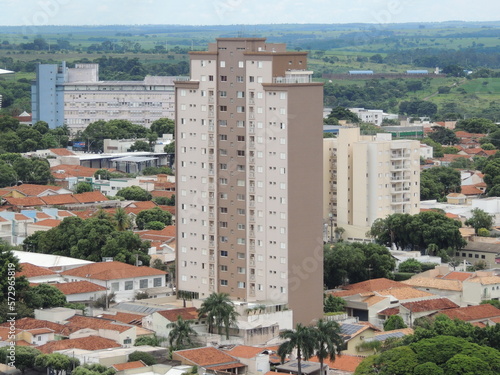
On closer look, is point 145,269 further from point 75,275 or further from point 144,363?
point 144,363

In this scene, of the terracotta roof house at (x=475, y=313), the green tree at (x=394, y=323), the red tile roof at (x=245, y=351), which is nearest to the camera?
the red tile roof at (x=245, y=351)

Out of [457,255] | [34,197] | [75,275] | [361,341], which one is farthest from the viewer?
[34,197]

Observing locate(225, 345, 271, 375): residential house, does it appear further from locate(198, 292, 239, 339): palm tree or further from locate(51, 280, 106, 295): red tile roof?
locate(51, 280, 106, 295): red tile roof

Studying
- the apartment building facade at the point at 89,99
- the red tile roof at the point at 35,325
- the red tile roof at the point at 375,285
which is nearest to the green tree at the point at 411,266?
the red tile roof at the point at 375,285

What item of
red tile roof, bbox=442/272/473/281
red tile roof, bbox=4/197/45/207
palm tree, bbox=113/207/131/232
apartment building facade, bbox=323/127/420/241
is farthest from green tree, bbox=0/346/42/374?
red tile roof, bbox=4/197/45/207

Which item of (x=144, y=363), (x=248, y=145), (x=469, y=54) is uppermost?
(x=469, y=54)

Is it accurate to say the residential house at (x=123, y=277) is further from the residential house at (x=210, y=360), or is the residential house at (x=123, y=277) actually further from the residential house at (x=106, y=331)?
the residential house at (x=210, y=360)

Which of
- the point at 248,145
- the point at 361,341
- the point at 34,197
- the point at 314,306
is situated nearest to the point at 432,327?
the point at 361,341
